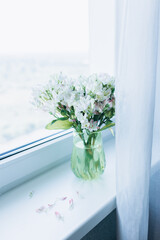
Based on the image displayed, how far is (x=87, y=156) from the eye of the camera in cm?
69

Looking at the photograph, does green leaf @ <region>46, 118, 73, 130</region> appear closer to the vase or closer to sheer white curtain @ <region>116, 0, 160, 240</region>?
the vase

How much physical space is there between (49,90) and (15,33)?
290mm

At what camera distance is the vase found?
692mm

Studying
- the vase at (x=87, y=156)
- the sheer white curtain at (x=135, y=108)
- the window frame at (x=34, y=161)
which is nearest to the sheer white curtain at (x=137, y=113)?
the sheer white curtain at (x=135, y=108)

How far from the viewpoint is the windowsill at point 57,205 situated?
1.82 ft

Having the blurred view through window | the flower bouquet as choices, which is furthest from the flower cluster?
the blurred view through window

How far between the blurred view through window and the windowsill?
0.18 meters

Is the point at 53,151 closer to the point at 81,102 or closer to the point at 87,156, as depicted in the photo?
the point at 87,156

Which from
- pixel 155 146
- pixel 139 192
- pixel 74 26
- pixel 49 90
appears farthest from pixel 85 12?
pixel 139 192

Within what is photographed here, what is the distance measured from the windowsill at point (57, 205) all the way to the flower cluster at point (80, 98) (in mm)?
224

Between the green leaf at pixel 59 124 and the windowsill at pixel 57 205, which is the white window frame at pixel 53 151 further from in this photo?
the green leaf at pixel 59 124

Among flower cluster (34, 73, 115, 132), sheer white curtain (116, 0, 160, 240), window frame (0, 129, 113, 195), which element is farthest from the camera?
window frame (0, 129, 113, 195)

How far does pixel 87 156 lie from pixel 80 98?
22 centimetres

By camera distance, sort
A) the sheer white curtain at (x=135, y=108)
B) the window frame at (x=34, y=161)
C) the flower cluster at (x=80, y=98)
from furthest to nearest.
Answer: the window frame at (x=34, y=161), the flower cluster at (x=80, y=98), the sheer white curtain at (x=135, y=108)
